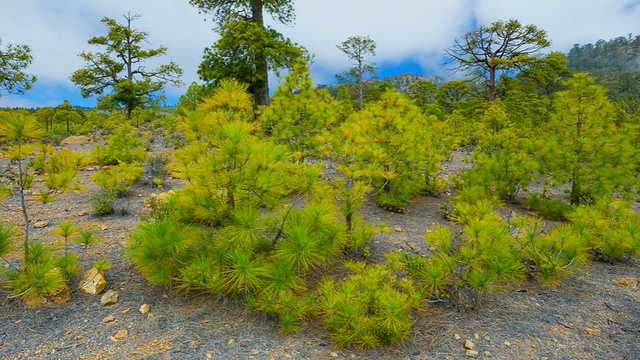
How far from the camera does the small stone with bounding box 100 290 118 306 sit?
252 centimetres

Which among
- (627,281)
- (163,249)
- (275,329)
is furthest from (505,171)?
(163,249)

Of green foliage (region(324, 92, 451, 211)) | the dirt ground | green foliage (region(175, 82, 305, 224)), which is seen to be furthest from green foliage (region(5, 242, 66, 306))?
green foliage (region(324, 92, 451, 211))

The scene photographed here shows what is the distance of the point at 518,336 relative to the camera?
2.41 m

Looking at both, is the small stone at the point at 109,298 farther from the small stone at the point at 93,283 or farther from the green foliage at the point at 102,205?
the green foliage at the point at 102,205

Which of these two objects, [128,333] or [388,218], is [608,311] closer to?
[388,218]

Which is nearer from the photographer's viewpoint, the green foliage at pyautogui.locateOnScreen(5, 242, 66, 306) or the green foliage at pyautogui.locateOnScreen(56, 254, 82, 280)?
the green foliage at pyautogui.locateOnScreen(5, 242, 66, 306)

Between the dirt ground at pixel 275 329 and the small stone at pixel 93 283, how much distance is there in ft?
0.16

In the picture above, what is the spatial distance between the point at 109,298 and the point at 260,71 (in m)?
7.83

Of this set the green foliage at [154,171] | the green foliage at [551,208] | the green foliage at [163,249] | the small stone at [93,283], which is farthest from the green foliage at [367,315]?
the green foliage at [154,171]

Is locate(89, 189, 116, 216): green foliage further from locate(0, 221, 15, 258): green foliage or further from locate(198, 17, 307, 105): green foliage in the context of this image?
locate(198, 17, 307, 105): green foliage

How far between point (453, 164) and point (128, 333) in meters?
8.08

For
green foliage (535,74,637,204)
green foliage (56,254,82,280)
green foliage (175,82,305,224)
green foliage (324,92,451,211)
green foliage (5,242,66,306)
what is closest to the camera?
green foliage (175,82,305,224)

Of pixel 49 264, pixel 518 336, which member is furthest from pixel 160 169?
pixel 518 336

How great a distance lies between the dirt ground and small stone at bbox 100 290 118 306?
4cm
